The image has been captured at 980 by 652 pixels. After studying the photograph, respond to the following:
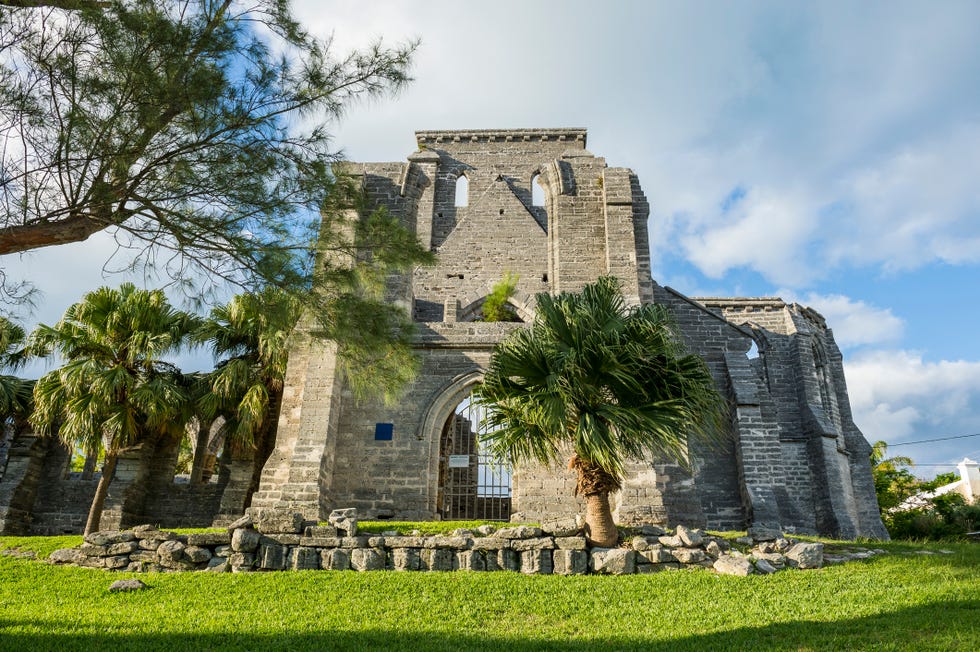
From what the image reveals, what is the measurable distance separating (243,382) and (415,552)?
25.5 ft

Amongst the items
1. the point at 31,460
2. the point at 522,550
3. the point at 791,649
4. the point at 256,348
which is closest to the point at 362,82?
the point at 522,550

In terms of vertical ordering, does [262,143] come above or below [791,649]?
above

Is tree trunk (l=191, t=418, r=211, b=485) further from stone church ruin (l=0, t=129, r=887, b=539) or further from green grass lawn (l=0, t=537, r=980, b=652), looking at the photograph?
green grass lawn (l=0, t=537, r=980, b=652)

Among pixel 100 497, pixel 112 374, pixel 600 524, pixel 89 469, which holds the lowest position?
pixel 600 524

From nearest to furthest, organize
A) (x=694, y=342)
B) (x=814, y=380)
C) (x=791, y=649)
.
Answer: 1. (x=791, y=649)
2. (x=694, y=342)
3. (x=814, y=380)

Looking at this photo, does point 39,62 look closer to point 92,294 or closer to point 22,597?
point 22,597

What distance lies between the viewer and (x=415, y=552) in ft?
Result: 32.7

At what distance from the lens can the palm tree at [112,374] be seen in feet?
48.9

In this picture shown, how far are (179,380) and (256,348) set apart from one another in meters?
1.84

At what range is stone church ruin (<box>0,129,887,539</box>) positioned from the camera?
13.6m

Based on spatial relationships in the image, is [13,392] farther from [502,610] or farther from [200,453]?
[502,610]

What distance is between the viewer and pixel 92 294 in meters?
16.0

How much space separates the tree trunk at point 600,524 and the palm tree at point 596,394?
14 mm

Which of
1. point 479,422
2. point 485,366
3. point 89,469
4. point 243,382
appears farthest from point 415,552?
point 89,469
